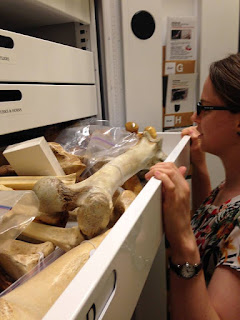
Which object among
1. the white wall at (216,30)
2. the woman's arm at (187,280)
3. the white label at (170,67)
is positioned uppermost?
the white wall at (216,30)

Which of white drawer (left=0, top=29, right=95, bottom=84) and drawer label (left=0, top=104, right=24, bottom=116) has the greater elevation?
white drawer (left=0, top=29, right=95, bottom=84)

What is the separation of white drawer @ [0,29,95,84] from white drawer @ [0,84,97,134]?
0.07 ft

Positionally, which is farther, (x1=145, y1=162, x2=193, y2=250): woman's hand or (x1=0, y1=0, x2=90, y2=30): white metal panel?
(x1=0, y1=0, x2=90, y2=30): white metal panel

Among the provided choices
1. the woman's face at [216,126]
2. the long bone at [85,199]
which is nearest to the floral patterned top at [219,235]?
the woman's face at [216,126]

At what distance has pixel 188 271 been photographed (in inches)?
21.3

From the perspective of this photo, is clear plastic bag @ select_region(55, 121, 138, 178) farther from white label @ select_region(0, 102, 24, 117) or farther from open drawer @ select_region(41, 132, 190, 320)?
open drawer @ select_region(41, 132, 190, 320)

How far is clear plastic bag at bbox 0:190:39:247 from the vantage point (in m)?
0.36

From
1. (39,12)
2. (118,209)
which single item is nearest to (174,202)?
(118,209)

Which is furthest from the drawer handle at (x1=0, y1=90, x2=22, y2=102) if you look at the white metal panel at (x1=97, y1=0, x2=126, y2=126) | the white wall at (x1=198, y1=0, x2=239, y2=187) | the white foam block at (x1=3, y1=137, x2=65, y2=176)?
the white wall at (x1=198, y1=0, x2=239, y2=187)

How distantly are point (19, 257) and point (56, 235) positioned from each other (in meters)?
0.08

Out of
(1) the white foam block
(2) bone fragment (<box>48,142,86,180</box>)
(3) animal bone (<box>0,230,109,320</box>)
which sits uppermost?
(1) the white foam block

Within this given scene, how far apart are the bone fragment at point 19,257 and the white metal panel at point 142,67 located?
0.77 metres

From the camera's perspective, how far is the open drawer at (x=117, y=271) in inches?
7.9

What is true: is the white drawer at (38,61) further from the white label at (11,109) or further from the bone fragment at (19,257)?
the bone fragment at (19,257)
